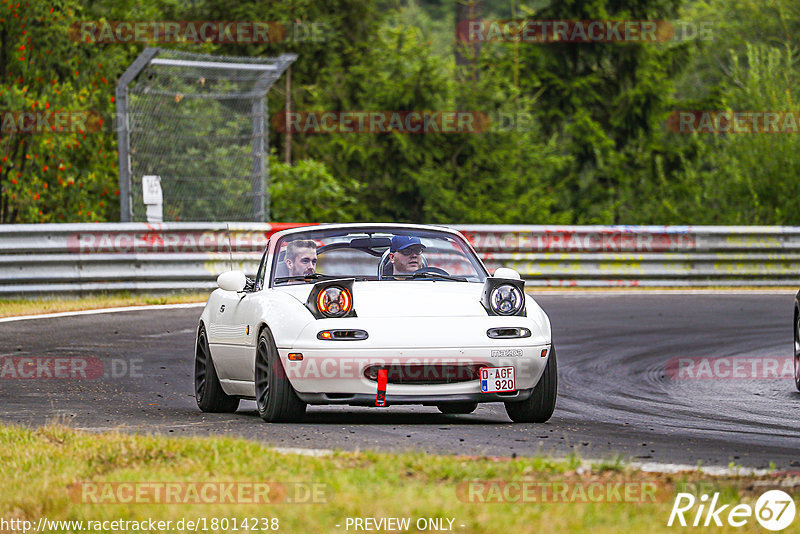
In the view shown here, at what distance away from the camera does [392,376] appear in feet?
26.8

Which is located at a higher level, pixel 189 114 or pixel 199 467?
pixel 189 114

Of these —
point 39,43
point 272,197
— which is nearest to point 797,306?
point 39,43

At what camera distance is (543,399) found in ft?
28.0

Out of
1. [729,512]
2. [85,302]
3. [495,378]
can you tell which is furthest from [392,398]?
[85,302]

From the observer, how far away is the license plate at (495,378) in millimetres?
8242

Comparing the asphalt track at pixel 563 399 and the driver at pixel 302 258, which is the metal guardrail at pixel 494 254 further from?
the driver at pixel 302 258

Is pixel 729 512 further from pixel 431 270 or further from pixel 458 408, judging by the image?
pixel 431 270

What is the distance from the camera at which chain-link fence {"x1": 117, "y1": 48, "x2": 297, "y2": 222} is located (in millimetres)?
19406

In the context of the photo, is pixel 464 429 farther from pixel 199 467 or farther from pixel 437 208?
pixel 437 208

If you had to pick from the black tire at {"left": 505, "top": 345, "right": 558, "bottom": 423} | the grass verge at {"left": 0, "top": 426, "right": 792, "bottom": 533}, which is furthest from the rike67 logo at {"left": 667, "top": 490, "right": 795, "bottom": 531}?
the black tire at {"left": 505, "top": 345, "right": 558, "bottom": 423}

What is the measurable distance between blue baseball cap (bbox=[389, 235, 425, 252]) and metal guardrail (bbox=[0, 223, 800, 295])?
30.0 feet

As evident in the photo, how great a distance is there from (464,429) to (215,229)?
1107 centimetres

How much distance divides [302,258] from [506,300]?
1.55m

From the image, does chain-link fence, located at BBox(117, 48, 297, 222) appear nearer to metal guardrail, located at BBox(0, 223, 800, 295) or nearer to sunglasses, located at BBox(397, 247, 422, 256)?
metal guardrail, located at BBox(0, 223, 800, 295)
